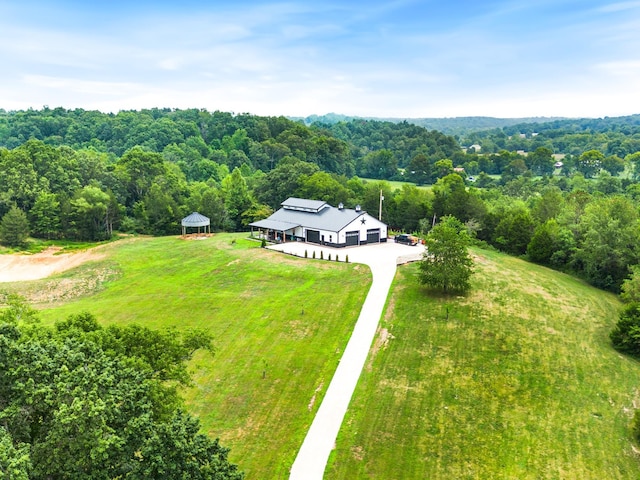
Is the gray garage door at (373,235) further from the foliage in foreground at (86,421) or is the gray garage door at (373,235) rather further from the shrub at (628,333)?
the foliage in foreground at (86,421)

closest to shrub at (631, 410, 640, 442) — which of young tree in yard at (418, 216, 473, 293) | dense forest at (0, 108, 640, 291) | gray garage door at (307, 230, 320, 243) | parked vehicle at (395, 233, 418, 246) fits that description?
young tree in yard at (418, 216, 473, 293)

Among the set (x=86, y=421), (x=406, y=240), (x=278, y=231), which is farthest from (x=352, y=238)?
(x=86, y=421)

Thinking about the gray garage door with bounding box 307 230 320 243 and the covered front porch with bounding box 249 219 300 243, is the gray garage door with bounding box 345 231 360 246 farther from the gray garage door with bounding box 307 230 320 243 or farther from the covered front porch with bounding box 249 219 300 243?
the covered front porch with bounding box 249 219 300 243

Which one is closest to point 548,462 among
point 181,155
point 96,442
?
point 96,442

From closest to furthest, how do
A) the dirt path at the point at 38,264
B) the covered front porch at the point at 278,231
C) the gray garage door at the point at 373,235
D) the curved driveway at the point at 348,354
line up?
the curved driveway at the point at 348,354
the dirt path at the point at 38,264
the gray garage door at the point at 373,235
the covered front porch at the point at 278,231

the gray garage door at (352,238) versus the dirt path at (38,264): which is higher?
the gray garage door at (352,238)

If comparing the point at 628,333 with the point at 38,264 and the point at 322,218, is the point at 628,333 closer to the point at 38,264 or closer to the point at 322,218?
the point at 322,218

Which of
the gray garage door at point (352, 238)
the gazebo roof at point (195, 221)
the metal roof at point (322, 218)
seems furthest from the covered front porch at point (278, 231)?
the gazebo roof at point (195, 221)
